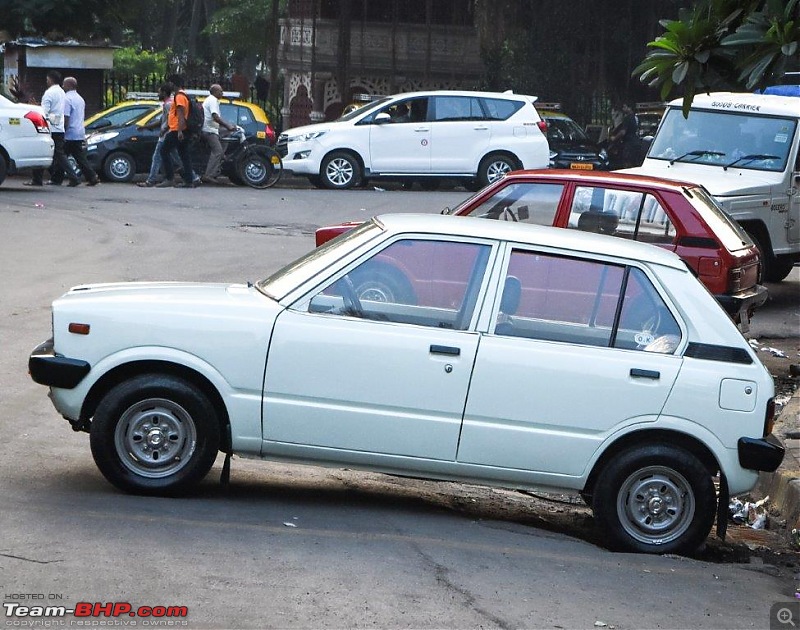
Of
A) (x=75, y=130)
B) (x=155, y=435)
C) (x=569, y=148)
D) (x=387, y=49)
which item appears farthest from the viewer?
(x=387, y=49)

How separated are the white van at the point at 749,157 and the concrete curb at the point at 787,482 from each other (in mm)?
4599

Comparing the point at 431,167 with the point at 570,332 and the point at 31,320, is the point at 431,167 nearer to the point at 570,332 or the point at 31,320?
the point at 31,320

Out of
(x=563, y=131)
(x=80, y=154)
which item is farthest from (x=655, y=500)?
(x=563, y=131)

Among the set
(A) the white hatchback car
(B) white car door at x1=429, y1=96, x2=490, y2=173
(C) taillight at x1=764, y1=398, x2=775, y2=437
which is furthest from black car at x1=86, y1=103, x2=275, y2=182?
(C) taillight at x1=764, y1=398, x2=775, y2=437

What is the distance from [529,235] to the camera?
6.38 meters

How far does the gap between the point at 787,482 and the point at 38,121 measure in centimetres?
1593

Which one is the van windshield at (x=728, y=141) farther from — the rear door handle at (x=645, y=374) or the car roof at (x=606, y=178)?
the rear door handle at (x=645, y=374)

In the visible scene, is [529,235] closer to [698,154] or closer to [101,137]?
[698,154]

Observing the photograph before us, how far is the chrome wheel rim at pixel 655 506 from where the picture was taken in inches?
246

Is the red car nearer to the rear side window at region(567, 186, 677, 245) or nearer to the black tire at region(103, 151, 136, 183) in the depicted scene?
the rear side window at region(567, 186, 677, 245)

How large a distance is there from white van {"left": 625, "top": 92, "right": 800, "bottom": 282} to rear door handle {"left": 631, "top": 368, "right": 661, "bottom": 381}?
25.8 ft

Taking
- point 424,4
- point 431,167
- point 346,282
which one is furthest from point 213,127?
point 346,282

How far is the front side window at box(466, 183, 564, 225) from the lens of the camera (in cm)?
1060

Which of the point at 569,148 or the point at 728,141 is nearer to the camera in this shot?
the point at 728,141
